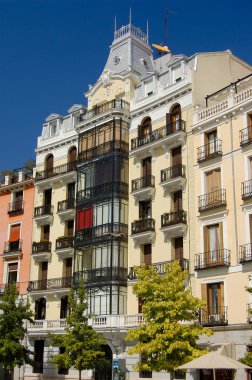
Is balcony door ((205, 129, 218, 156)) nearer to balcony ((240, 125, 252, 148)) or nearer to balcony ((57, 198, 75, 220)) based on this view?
balcony ((240, 125, 252, 148))

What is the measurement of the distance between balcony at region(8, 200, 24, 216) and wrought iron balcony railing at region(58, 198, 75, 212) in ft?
17.1

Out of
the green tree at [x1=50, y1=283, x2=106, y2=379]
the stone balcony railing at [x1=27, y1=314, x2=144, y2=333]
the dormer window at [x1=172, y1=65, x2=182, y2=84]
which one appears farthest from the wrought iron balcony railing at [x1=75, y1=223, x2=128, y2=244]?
the dormer window at [x1=172, y1=65, x2=182, y2=84]

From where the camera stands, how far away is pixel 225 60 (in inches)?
1642

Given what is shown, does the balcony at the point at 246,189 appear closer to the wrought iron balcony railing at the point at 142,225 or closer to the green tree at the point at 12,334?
the wrought iron balcony railing at the point at 142,225

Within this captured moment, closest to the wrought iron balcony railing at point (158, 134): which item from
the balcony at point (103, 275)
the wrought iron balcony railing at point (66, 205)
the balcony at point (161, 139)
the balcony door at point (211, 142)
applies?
the balcony at point (161, 139)

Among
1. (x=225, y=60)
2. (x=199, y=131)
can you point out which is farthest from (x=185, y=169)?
(x=225, y=60)

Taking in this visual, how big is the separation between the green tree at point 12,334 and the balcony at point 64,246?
5.08 metres

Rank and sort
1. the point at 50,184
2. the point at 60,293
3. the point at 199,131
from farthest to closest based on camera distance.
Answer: the point at 50,184 < the point at 60,293 < the point at 199,131

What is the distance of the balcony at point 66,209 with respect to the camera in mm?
43938

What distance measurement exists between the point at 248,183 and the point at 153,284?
8343 mm

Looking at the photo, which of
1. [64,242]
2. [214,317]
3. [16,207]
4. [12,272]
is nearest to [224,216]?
[214,317]

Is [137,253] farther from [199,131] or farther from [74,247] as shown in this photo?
[199,131]

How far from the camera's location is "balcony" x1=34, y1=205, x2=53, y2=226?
45.6 metres

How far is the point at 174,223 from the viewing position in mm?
36219
